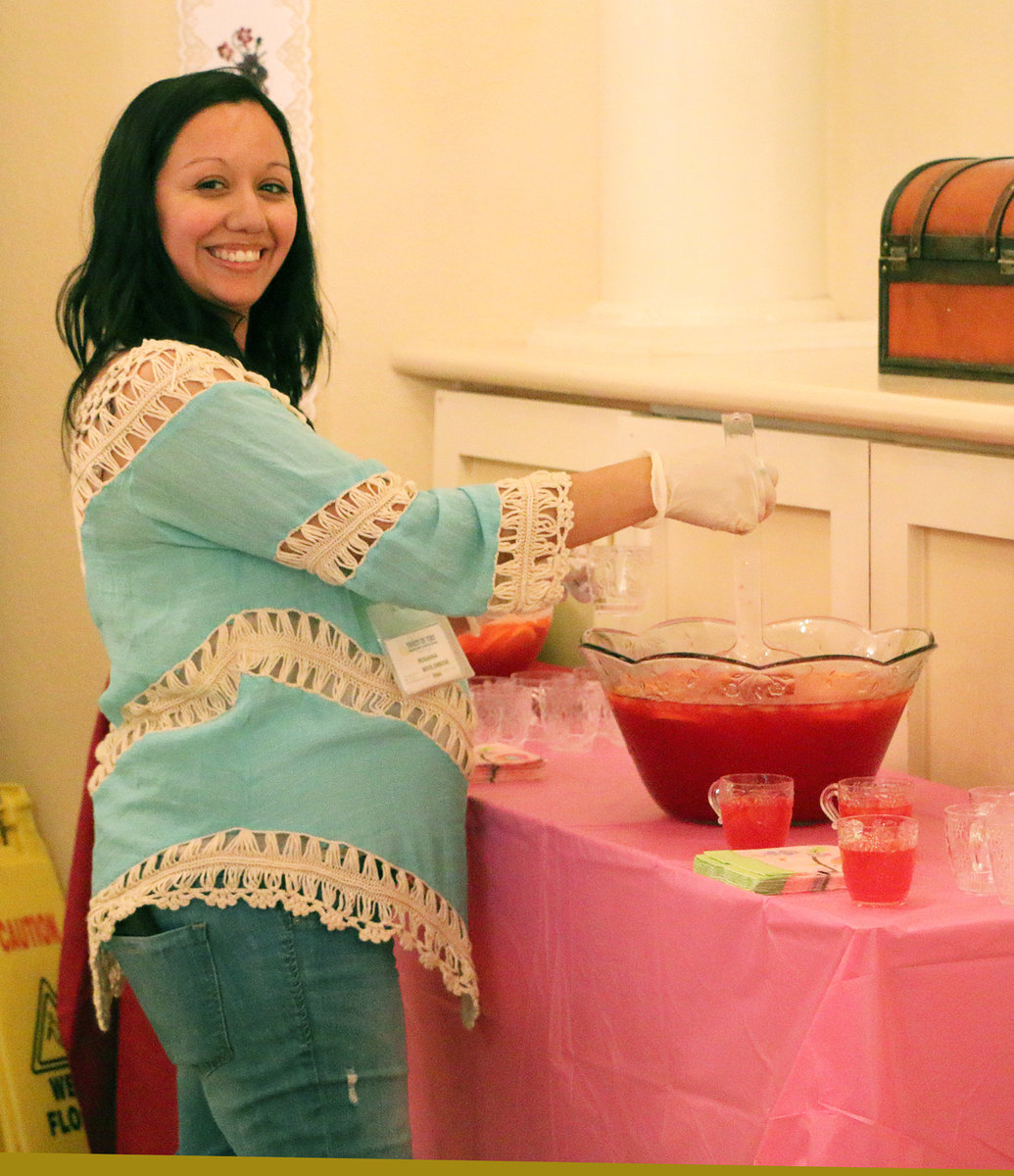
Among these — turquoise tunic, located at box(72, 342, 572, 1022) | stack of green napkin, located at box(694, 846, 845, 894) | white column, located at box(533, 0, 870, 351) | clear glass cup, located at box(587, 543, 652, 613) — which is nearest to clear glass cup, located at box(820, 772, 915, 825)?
stack of green napkin, located at box(694, 846, 845, 894)

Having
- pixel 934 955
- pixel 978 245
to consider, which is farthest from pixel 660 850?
pixel 978 245

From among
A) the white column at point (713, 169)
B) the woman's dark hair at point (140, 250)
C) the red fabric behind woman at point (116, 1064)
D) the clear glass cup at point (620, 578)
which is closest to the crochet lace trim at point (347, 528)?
the woman's dark hair at point (140, 250)

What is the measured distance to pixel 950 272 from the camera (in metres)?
1.98

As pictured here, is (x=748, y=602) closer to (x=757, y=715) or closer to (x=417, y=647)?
(x=757, y=715)

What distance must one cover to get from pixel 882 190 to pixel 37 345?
1577 mm

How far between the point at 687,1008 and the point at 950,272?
0.99 metres

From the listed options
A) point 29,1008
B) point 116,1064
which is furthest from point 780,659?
point 29,1008

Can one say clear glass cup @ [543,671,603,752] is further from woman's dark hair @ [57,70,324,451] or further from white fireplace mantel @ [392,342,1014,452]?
woman's dark hair @ [57,70,324,451]

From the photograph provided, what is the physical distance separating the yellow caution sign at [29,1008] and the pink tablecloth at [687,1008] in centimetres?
74

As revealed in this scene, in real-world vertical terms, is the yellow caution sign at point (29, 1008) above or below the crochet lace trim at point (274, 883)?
below

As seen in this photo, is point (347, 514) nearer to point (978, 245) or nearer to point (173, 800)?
point (173, 800)

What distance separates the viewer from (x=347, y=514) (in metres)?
1.56

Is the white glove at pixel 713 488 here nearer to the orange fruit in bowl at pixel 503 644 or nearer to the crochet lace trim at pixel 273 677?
the crochet lace trim at pixel 273 677

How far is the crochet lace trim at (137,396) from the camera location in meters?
1.57
